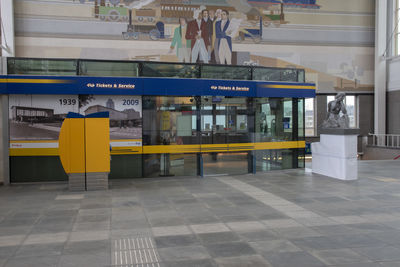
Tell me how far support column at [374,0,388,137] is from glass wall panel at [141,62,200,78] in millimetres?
15847

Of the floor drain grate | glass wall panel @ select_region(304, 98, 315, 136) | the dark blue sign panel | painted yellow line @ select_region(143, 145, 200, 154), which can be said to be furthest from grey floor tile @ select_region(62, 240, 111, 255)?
glass wall panel @ select_region(304, 98, 315, 136)

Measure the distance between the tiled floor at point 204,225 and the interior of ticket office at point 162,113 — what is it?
1439 mm

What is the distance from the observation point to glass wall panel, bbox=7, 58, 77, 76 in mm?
11242

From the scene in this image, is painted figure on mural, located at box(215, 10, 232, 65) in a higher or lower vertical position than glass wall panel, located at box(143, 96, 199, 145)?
higher

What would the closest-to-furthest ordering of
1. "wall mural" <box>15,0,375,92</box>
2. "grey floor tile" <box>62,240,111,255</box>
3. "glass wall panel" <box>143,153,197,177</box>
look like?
"grey floor tile" <box>62,240,111,255</box>
"glass wall panel" <box>143,153,197,177</box>
"wall mural" <box>15,0,375,92</box>

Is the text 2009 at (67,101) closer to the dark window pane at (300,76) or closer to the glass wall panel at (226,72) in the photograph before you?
the glass wall panel at (226,72)

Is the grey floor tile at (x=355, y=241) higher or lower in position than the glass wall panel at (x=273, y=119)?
lower

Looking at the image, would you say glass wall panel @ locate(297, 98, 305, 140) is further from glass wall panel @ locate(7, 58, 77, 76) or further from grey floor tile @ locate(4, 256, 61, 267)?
grey floor tile @ locate(4, 256, 61, 267)

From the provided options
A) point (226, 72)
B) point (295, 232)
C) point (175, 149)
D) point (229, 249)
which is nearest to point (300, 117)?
point (226, 72)

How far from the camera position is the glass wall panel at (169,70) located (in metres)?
12.1

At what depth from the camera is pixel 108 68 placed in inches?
465

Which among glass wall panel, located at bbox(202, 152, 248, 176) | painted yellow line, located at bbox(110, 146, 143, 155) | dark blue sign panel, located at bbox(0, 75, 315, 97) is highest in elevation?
dark blue sign panel, located at bbox(0, 75, 315, 97)


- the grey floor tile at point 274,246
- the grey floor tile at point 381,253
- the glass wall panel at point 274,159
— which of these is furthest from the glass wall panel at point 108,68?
the grey floor tile at point 381,253

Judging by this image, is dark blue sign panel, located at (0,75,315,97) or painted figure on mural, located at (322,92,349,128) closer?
dark blue sign panel, located at (0,75,315,97)
